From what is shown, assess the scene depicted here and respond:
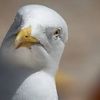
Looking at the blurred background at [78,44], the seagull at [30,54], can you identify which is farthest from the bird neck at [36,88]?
the blurred background at [78,44]

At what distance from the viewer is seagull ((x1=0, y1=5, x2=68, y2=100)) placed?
50 cm

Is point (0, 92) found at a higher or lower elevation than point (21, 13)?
lower

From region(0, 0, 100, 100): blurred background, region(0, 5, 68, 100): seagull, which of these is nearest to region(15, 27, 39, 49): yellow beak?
region(0, 5, 68, 100): seagull

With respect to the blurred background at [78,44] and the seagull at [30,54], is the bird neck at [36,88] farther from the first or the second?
the blurred background at [78,44]

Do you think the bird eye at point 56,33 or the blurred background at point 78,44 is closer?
the bird eye at point 56,33

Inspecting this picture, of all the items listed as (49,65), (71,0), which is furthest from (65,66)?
(49,65)

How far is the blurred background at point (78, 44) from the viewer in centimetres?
105

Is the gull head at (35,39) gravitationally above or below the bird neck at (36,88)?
above

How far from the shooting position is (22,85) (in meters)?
0.52

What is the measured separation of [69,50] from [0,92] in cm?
55

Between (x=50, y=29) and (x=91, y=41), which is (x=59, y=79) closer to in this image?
(x=91, y=41)

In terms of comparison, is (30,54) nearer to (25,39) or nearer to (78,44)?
(25,39)

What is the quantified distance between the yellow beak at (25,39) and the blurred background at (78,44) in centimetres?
52

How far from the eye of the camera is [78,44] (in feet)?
3.52
